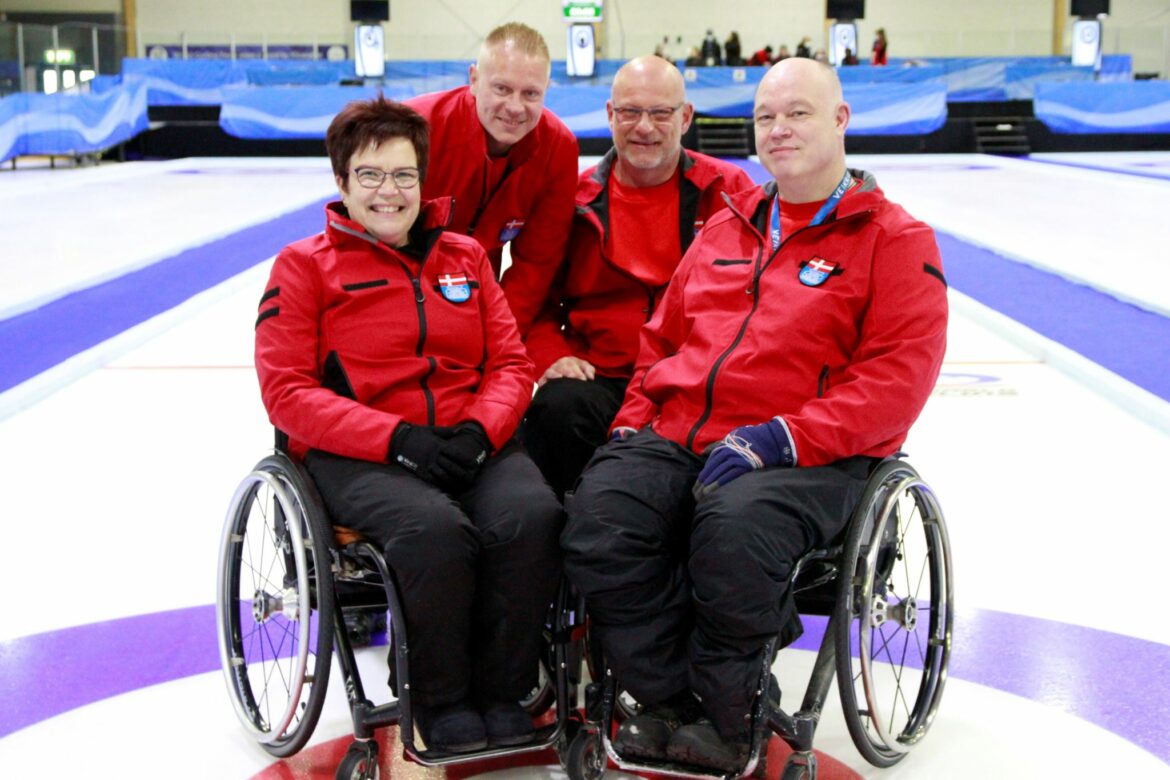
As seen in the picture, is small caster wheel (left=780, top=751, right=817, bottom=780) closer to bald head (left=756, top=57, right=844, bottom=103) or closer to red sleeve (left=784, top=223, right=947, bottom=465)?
red sleeve (left=784, top=223, right=947, bottom=465)

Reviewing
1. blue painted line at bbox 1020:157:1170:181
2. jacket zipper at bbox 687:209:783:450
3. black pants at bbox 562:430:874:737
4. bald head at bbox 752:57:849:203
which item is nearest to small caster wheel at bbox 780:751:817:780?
black pants at bbox 562:430:874:737

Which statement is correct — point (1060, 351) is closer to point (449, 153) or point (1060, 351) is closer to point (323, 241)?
point (449, 153)

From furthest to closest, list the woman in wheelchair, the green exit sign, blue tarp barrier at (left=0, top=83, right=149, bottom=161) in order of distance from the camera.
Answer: the green exit sign
blue tarp barrier at (left=0, top=83, right=149, bottom=161)
the woman in wheelchair

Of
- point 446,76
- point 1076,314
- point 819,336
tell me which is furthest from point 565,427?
point 446,76

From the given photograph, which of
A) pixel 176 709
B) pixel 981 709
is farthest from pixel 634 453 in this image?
pixel 176 709

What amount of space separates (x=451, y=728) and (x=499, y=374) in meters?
0.66

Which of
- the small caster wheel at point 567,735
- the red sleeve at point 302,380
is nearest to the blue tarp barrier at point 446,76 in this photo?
the red sleeve at point 302,380

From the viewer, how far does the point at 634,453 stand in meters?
2.22

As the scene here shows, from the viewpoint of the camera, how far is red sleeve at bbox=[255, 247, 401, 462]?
214 centimetres

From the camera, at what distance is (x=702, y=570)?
192cm

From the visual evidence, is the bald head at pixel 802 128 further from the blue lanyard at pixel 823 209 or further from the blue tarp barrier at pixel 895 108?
the blue tarp barrier at pixel 895 108

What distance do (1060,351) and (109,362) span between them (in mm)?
3907

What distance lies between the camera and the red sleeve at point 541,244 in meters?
2.94

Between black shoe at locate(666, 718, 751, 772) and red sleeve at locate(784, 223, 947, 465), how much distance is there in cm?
45
